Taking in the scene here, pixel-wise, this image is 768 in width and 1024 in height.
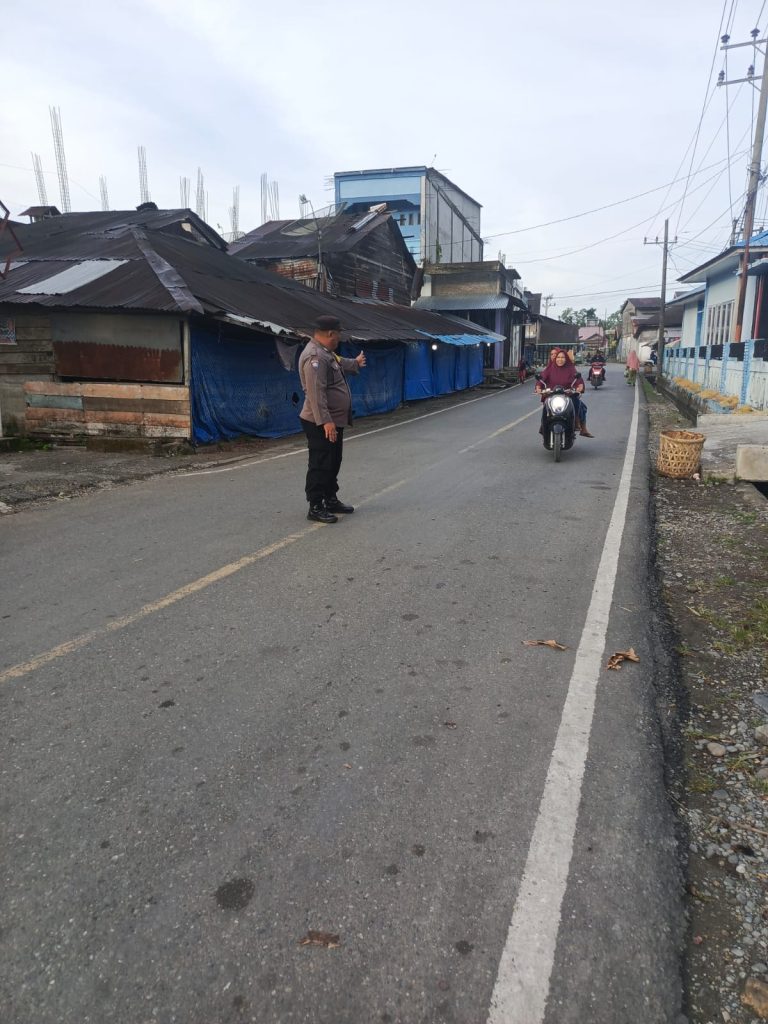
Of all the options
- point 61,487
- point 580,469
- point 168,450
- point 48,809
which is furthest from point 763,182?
point 48,809

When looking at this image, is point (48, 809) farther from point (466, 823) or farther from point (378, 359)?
point (378, 359)

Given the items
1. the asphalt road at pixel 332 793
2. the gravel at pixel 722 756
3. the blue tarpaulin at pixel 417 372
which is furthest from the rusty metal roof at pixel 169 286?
the gravel at pixel 722 756

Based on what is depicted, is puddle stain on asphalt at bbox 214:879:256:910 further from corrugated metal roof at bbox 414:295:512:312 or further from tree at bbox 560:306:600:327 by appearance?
tree at bbox 560:306:600:327

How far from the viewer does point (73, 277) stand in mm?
12945

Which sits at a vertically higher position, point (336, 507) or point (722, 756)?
point (336, 507)

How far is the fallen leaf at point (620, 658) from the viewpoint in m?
3.61

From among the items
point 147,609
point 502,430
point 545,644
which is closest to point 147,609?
point 147,609

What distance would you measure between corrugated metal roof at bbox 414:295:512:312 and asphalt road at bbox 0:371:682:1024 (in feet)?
110

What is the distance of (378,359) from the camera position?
65.6 feet

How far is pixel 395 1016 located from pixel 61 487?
8303 mm

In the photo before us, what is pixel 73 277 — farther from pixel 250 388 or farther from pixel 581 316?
pixel 581 316

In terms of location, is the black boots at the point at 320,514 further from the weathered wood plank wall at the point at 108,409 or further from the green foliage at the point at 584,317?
the green foliage at the point at 584,317

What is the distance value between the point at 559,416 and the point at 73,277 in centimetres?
975

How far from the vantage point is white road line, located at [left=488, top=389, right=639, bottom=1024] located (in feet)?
5.82
